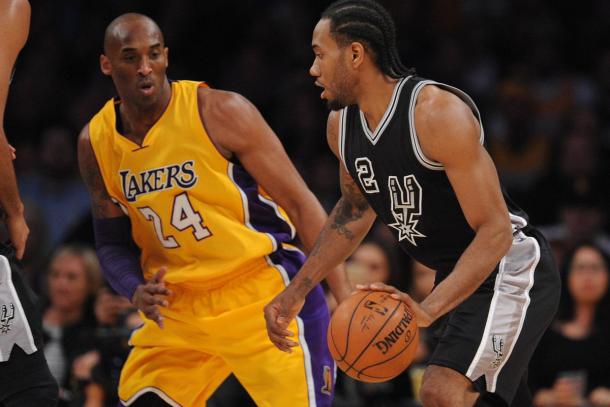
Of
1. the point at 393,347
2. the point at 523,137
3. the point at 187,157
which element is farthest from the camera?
the point at 523,137

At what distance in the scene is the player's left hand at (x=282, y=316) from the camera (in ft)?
15.3

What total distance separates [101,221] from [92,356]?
181 centimetres

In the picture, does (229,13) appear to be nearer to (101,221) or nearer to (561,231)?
(561,231)

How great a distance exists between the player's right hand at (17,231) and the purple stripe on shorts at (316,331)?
45.7 inches

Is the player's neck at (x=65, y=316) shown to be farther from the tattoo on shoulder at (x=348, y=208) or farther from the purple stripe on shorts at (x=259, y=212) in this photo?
the tattoo on shoulder at (x=348, y=208)

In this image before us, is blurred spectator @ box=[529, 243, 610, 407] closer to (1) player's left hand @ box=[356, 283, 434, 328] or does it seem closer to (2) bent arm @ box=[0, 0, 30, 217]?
(1) player's left hand @ box=[356, 283, 434, 328]

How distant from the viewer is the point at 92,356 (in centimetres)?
684

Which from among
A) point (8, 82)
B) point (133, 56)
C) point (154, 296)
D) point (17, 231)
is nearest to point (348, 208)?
point (154, 296)

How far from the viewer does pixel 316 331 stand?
5094 mm

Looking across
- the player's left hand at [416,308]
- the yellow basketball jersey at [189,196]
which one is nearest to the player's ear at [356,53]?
the yellow basketball jersey at [189,196]

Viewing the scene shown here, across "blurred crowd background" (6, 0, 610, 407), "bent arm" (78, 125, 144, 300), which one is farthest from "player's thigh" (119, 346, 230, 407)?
"blurred crowd background" (6, 0, 610, 407)

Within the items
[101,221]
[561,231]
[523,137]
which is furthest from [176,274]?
[523,137]

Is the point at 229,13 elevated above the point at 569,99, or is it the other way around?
the point at 229,13

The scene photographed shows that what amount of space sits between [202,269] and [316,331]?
1.90 feet
